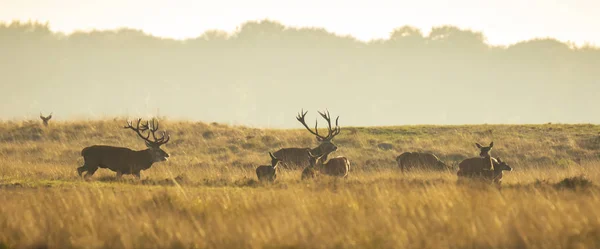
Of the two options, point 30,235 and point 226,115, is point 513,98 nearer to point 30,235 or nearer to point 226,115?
point 226,115

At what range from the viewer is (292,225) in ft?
37.3

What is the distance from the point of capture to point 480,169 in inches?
834

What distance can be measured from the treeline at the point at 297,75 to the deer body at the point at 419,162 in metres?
77.5

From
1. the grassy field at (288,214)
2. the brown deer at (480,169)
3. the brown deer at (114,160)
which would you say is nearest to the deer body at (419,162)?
the grassy field at (288,214)

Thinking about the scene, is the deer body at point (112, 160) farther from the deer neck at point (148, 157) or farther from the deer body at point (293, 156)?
the deer body at point (293, 156)

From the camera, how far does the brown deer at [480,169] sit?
2053 cm

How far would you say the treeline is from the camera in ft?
351

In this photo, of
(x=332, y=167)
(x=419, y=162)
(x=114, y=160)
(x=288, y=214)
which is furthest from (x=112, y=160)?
(x=288, y=214)

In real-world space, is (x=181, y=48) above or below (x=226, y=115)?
above

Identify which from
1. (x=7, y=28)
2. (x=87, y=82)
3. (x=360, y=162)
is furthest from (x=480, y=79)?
(x=360, y=162)

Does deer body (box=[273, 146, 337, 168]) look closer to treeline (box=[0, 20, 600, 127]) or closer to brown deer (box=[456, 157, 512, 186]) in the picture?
brown deer (box=[456, 157, 512, 186])

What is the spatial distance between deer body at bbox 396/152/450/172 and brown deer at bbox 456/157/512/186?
207 cm

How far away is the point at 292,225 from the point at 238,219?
0.94 metres

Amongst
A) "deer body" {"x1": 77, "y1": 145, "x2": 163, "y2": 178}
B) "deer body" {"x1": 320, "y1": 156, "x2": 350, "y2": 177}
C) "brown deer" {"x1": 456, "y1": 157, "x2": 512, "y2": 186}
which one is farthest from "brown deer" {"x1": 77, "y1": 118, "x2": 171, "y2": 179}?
"brown deer" {"x1": 456, "y1": 157, "x2": 512, "y2": 186}
